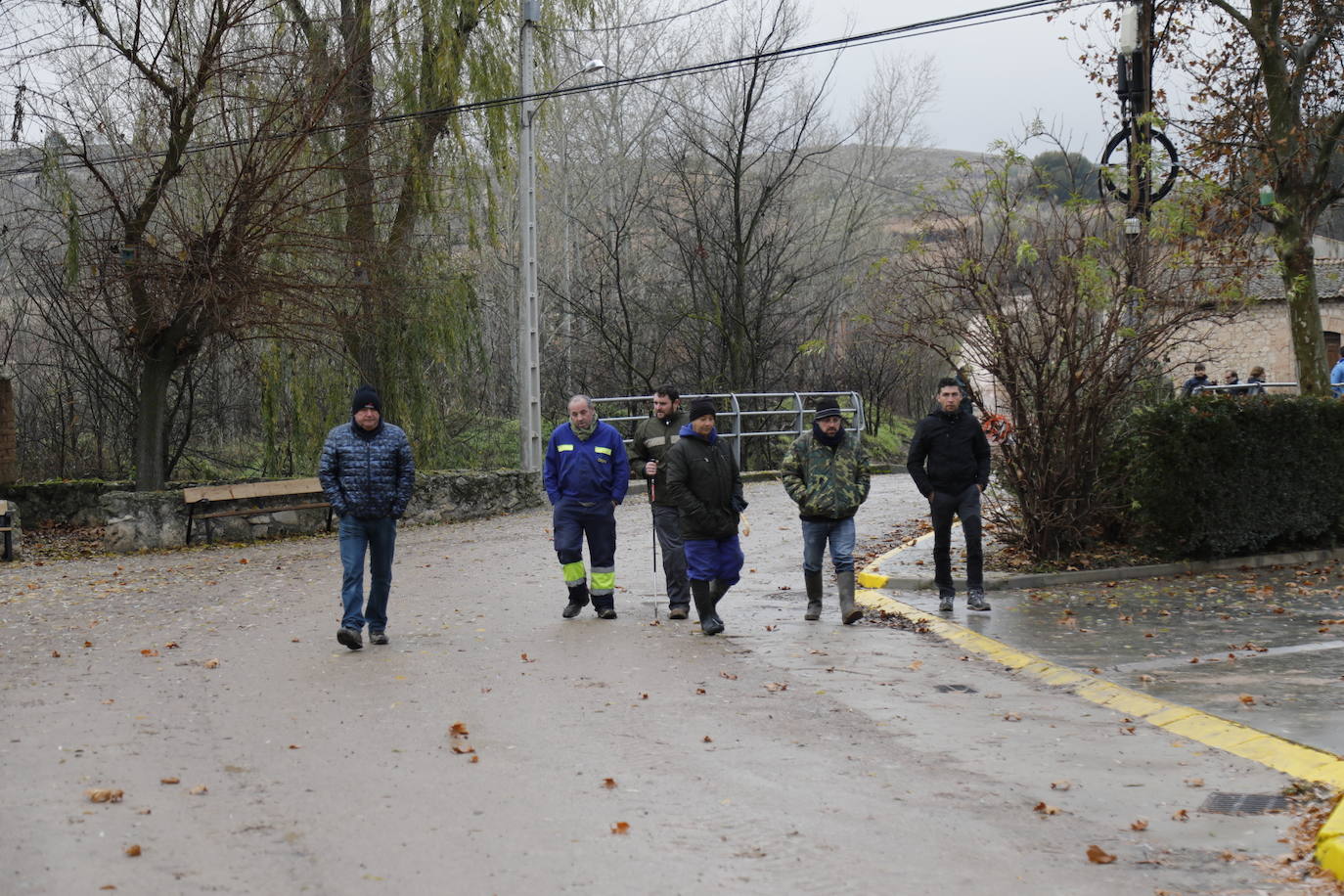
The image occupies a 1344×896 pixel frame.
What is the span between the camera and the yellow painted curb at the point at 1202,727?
5.21 meters

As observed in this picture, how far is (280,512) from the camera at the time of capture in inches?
747

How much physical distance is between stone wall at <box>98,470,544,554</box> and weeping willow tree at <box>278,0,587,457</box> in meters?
2.12

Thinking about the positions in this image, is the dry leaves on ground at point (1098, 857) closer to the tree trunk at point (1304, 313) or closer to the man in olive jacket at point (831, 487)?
the man in olive jacket at point (831, 487)

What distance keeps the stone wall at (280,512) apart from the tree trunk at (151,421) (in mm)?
742

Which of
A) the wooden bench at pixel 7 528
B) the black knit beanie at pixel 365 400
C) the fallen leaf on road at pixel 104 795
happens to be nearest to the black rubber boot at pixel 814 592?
the black knit beanie at pixel 365 400

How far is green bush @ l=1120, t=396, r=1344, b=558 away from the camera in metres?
13.2

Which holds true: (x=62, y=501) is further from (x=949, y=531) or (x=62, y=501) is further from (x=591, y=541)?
(x=949, y=531)

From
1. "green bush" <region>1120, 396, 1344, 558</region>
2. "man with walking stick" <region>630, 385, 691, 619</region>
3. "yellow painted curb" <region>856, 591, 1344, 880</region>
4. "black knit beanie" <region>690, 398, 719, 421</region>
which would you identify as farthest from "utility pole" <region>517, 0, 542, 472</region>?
"yellow painted curb" <region>856, 591, 1344, 880</region>

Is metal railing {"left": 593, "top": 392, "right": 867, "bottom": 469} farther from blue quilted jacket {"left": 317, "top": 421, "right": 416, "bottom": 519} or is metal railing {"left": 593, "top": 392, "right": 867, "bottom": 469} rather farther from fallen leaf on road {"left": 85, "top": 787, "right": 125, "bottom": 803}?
fallen leaf on road {"left": 85, "top": 787, "right": 125, "bottom": 803}

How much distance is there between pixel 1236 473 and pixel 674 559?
643 centimetres

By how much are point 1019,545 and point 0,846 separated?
1050cm

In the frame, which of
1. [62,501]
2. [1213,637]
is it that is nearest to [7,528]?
[62,501]

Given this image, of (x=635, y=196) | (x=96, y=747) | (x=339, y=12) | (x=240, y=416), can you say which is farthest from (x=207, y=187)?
(x=635, y=196)

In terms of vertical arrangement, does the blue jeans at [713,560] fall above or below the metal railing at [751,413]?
below
